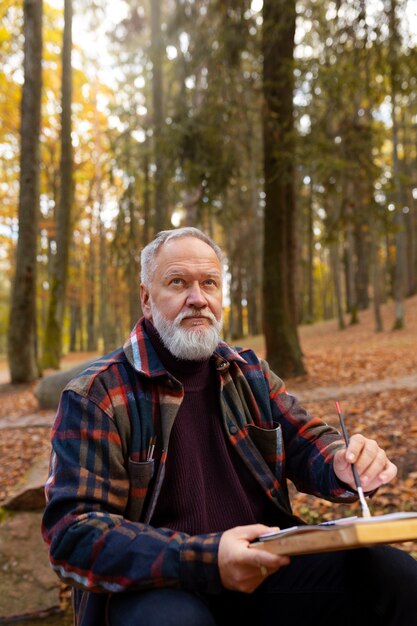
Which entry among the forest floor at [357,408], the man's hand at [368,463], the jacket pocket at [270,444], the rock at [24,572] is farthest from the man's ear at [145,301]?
the forest floor at [357,408]

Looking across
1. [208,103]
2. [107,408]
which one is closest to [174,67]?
[208,103]

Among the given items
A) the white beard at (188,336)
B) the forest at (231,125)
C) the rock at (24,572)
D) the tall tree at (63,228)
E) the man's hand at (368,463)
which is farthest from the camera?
the tall tree at (63,228)

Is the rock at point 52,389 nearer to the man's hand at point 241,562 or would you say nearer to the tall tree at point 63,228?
the tall tree at point 63,228

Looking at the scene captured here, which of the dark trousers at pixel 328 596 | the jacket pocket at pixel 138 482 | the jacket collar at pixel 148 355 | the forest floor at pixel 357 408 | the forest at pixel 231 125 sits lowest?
the forest floor at pixel 357 408

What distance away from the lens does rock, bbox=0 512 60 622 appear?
3.62 meters

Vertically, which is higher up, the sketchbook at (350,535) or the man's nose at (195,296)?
the man's nose at (195,296)

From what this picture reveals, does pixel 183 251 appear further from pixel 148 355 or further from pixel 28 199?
pixel 28 199

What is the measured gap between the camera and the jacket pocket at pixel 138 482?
1800mm

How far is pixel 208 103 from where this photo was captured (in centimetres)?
984

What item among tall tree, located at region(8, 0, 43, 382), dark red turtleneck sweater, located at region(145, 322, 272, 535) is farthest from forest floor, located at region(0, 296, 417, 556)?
dark red turtleneck sweater, located at region(145, 322, 272, 535)

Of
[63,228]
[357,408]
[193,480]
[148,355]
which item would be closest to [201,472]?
[193,480]

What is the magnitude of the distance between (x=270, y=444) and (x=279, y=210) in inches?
306

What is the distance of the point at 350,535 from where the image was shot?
1300mm

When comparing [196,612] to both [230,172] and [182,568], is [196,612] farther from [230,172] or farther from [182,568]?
[230,172]
